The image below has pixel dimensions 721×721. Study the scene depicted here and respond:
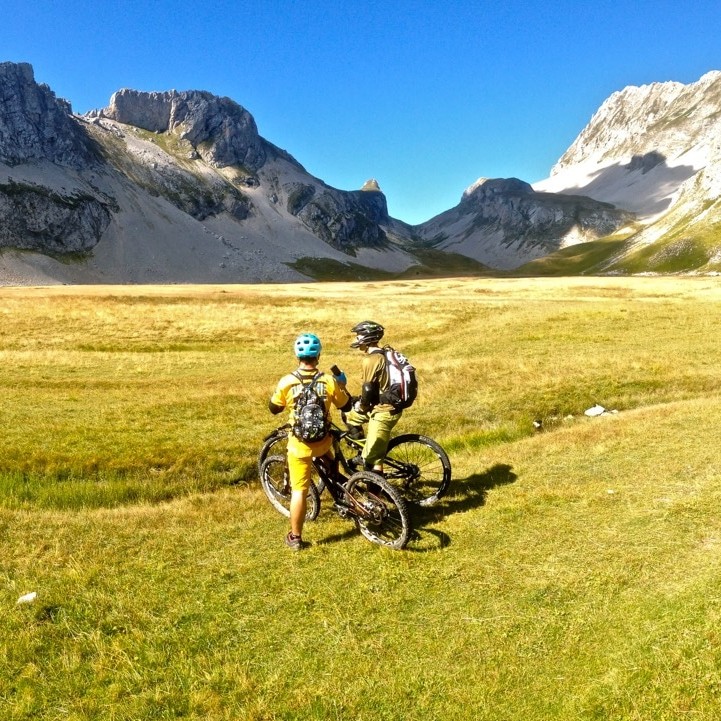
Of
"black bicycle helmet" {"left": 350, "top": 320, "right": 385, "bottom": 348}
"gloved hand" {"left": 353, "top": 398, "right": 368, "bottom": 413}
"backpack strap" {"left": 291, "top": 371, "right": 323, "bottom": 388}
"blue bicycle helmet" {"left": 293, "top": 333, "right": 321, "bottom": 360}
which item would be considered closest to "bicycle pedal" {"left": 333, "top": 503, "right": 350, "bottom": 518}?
"gloved hand" {"left": 353, "top": 398, "right": 368, "bottom": 413}

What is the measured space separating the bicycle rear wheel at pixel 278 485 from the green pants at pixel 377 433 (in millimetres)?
1367

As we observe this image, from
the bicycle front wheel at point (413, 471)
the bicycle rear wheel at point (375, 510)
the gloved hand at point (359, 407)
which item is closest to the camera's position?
the bicycle rear wheel at point (375, 510)

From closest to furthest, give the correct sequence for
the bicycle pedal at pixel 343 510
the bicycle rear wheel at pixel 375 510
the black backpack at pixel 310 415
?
the black backpack at pixel 310 415
the bicycle rear wheel at pixel 375 510
the bicycle pedal at pixel 343 510

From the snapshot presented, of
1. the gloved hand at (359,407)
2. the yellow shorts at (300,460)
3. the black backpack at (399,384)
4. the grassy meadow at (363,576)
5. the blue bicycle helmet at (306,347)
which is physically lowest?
the grassy meadow at (363,576)

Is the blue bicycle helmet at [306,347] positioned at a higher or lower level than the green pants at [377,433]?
higher

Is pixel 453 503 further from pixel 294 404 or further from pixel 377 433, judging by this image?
pixel 294 404

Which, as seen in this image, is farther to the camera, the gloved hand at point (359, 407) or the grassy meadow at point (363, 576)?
the gloved hand at point (359, 407)

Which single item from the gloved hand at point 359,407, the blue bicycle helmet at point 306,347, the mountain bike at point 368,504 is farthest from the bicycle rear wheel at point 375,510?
the blue bicycle helmet at point 306,347

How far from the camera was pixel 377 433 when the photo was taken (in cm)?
1063

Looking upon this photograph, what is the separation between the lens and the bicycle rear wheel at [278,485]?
35.9 ft

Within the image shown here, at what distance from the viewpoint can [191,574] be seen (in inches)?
340

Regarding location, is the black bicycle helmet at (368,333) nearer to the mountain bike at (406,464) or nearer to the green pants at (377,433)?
the green pants at (377,433)

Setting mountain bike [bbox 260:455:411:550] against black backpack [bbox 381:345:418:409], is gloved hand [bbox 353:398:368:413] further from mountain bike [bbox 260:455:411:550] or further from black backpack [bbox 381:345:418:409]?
mountain bike [bbox 260:455:411:550]

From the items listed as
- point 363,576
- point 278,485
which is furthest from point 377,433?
point 363,576
